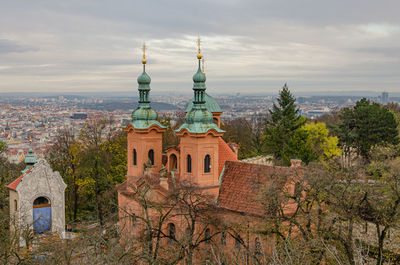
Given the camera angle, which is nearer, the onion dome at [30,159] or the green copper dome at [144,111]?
the green copper dome at [144,111]

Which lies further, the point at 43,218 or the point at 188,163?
the point at 43,218

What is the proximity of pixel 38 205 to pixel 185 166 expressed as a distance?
13723 millimetres

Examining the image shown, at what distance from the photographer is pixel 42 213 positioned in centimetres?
3272

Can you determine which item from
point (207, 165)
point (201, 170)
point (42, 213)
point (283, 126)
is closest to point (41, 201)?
point (42, 213)

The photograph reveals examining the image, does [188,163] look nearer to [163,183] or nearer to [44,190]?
[163,183]

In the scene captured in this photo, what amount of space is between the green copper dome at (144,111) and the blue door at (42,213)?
1068cm

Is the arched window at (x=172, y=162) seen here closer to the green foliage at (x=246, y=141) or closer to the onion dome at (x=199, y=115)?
the onion dome at (x=199, y=115)

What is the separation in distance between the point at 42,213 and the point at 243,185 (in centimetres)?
1679

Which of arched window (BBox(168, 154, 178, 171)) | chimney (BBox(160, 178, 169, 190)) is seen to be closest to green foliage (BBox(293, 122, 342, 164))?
arched window (BBox(168, 154, 178, 171))

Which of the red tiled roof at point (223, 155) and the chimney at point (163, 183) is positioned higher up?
the red tiled roof at point (223, 155)

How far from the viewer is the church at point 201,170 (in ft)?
80.7

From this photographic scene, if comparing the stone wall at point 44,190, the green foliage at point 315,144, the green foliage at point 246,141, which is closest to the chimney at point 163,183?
the stone wall at point 44,190

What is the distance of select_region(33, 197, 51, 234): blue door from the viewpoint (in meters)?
32.3

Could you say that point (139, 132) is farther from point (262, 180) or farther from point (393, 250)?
point (393, 250)
